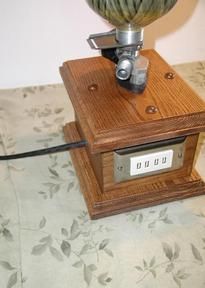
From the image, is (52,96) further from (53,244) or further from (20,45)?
(53,244)

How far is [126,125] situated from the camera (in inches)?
18.9

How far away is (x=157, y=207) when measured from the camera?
22.6 inches

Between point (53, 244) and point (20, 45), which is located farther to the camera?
point (20, 45)

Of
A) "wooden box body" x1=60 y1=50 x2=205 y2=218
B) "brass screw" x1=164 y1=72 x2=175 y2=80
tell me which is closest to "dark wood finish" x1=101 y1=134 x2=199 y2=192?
"wooden box body" x1=60 y1=50 x2=205 y2=218

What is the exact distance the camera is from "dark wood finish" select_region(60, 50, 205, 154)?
480mm

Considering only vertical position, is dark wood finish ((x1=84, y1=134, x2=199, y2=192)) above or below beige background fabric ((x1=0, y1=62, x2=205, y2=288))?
above

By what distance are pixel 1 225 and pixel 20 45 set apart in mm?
496

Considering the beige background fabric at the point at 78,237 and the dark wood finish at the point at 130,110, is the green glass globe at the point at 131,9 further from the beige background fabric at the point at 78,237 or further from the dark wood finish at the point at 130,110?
the beige background fabric at the point at 78,237

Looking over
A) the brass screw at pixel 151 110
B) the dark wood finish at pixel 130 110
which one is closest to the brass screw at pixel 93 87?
the dark wood finish at pixel 130 110

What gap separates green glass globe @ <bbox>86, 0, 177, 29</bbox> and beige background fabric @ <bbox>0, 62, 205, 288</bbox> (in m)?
0.30

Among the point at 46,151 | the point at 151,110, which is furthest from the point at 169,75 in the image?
the point at 46,151

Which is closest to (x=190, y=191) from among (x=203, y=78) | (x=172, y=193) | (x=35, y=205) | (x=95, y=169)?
(x=172, y=193)

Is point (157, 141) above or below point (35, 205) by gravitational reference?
above

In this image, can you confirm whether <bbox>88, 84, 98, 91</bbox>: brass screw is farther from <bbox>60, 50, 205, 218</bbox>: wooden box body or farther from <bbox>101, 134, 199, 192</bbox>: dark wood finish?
<bbox>101, 134, 199, 192</bbox>: dark wood finish
